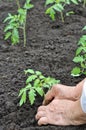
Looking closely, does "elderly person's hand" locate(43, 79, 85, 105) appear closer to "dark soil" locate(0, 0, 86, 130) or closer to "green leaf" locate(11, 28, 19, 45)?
"dark soil" locate(0, 0, 86, 130)

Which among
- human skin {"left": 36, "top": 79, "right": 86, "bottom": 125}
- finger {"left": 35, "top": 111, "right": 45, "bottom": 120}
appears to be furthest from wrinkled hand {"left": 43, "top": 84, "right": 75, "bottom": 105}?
finger {"left": 35, "top": 111, "right": 45, "bottom": 120}

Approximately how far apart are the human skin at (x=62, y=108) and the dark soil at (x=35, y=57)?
1.8 inches

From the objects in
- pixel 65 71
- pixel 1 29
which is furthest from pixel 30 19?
pixel 65 71

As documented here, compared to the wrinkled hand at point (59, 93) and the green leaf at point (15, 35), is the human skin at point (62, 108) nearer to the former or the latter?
the wrinkled hand at point (59, 93)

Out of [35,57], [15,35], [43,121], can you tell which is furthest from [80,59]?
[15,35]

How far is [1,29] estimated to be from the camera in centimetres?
353

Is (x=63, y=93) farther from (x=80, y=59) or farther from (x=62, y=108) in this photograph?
(x=80, y=59)

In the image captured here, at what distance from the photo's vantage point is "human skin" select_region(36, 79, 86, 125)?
216 centimetres

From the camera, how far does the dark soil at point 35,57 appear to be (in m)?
2.34

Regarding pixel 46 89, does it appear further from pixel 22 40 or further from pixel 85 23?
pixel 85 23

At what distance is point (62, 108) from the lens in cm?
226

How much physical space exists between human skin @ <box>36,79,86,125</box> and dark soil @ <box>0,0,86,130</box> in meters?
0.04

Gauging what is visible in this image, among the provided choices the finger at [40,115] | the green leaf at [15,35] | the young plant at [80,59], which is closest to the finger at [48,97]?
the finger at [40,115]

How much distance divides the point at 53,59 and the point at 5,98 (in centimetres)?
60
